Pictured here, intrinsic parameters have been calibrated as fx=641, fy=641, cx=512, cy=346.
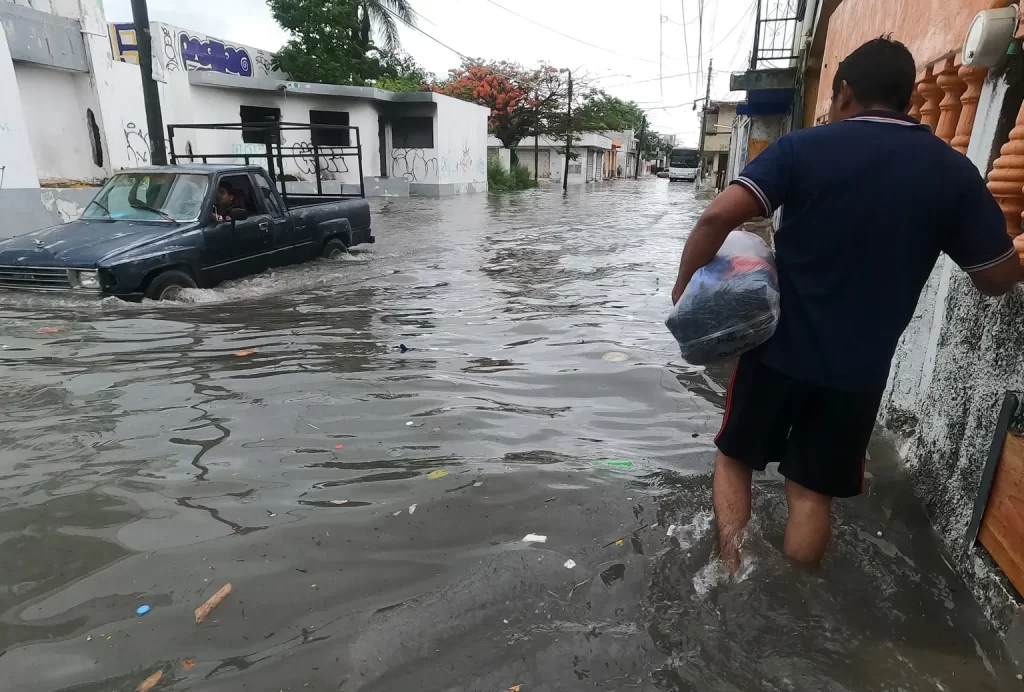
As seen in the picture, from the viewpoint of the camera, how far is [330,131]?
2173 cm

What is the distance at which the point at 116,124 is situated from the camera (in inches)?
489

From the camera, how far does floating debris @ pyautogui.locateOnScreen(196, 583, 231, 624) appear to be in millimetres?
2188

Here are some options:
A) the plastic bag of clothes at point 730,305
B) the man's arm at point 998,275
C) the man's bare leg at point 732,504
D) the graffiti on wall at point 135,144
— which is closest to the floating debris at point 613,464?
the man's bare leg at point 732,504

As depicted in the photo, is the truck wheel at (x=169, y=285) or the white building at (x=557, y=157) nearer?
the truck wheel at (x=169, y=285)

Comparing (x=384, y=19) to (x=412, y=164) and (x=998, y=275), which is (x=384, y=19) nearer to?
(x=412, y=164)

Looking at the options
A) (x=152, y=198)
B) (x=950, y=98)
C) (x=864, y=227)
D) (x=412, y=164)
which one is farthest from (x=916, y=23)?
(x=412, y=164)

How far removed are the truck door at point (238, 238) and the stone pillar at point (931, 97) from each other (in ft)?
21.5

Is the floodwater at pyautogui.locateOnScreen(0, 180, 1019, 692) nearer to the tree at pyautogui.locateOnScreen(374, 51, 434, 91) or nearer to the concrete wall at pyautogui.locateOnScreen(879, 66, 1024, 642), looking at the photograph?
the concrete wall at pyautogui.locateOnScreen(879, 66, 1024, 642)

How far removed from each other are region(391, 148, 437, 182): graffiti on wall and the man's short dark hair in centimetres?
2337

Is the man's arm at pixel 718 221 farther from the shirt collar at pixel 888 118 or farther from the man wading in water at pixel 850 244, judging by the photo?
the shirt collar at pixel 888 118

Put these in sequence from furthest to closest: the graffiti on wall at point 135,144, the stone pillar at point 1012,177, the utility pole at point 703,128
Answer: the utility pole at point 703,128 < the graffiti on wall at point 135,144 < the stone pillar at point 1012,177

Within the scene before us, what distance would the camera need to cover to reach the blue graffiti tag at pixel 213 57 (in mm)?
16047

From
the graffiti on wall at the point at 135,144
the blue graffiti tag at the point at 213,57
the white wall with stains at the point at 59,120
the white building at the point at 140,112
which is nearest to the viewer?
the white building at the point at 140,112

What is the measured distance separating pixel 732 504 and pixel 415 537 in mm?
1294
